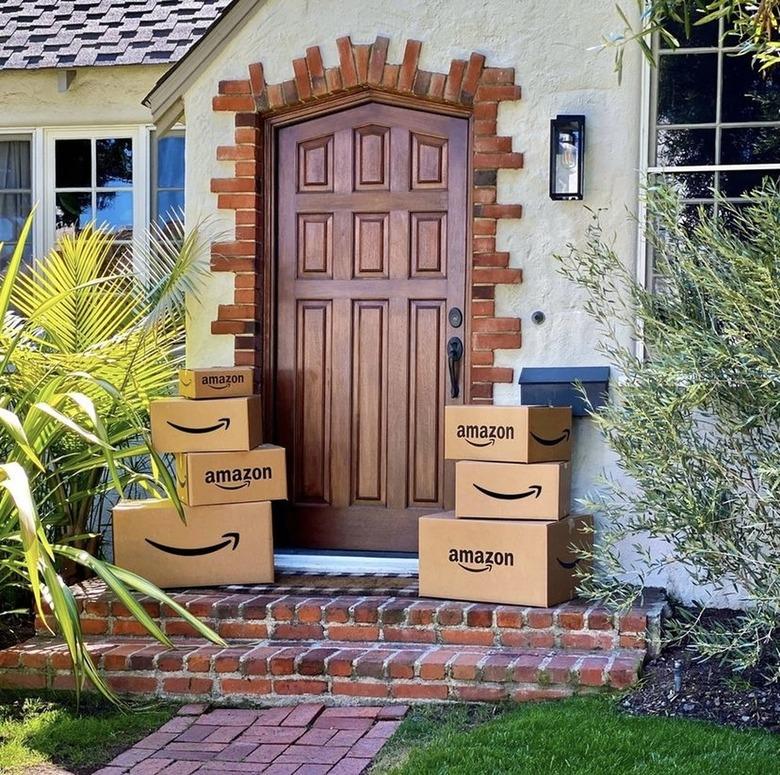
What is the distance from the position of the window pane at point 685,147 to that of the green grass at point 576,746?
106 inches

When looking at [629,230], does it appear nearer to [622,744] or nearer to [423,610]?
[423,610]

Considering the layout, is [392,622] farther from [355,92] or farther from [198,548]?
[355,92]

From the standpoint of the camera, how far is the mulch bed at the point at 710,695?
184 inches

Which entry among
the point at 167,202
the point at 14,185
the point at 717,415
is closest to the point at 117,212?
the point at 167,202

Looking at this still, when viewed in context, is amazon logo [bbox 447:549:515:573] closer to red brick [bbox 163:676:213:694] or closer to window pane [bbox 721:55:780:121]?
red brick [bbox 163:676:213:694]

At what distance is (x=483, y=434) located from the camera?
5656 mm

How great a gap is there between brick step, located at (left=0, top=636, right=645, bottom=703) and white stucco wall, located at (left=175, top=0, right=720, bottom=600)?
1124 millimetres

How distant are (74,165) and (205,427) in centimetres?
297

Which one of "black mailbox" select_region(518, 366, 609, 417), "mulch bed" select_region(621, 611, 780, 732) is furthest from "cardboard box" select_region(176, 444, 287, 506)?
"mulch bed" select_region(621, 611, 780, 732)

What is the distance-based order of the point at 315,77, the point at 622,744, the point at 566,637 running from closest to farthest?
the point at 622,744
the point at 566,637
the point at 315,77

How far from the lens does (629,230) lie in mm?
6031

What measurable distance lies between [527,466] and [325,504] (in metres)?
1.46

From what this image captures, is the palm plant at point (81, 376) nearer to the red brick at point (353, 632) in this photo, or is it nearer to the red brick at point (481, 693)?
the red brick at point (353, 632)

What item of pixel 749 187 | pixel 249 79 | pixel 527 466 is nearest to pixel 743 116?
pixel 749 187
